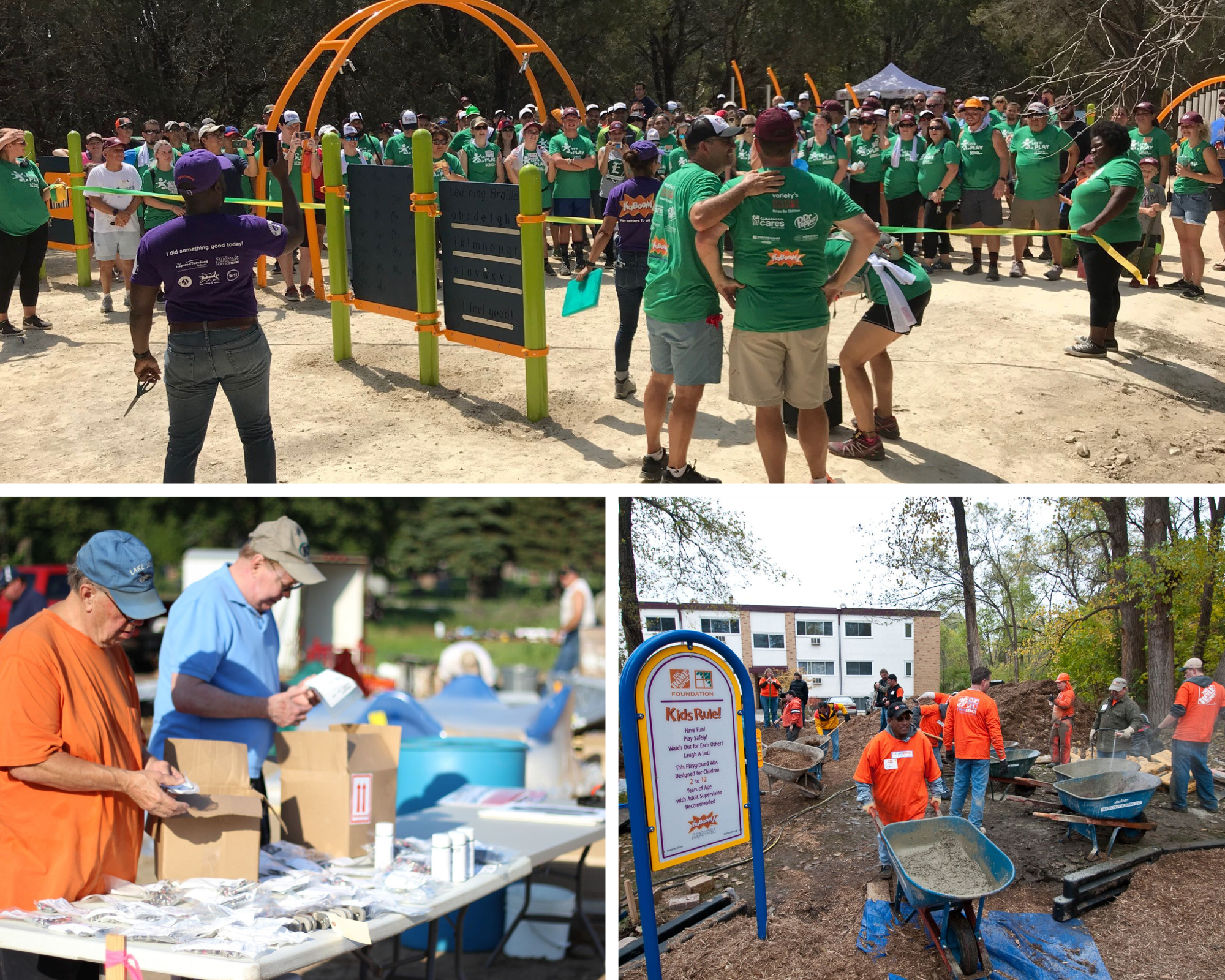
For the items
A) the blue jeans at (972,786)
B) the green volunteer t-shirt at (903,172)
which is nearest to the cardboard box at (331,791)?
the blue jeans at (972,786)

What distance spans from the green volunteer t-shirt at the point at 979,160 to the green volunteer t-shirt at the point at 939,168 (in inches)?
4.0

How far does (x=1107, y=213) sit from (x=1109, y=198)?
1.20 feet

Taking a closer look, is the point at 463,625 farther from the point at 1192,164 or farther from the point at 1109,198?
the point at 1192,164

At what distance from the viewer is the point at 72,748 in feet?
10.0

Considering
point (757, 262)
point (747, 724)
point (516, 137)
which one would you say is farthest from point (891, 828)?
point (516, 137)

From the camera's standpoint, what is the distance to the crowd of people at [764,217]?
5.23 m

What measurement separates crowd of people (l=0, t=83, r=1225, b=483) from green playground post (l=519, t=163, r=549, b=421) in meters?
0.49

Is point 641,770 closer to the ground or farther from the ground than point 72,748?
closer to the ground

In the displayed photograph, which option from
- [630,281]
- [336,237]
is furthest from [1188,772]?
[336,237]

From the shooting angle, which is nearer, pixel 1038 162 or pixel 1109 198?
pixel 1109 198

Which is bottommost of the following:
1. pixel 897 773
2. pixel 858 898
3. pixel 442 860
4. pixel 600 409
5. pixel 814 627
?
pixel 858 898

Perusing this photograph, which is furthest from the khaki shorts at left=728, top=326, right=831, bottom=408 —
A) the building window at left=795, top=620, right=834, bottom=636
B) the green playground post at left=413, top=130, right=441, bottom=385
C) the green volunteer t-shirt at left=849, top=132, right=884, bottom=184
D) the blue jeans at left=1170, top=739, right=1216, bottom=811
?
the green volunteer t-shirt at left=849, top=132, right=884, bottom=184

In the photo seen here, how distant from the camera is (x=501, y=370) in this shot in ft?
29.8

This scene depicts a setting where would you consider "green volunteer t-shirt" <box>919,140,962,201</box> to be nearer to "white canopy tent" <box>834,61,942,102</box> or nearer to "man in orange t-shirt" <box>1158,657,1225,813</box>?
"man in orange t-shirt" <box>1158,657,1225,813</box>
